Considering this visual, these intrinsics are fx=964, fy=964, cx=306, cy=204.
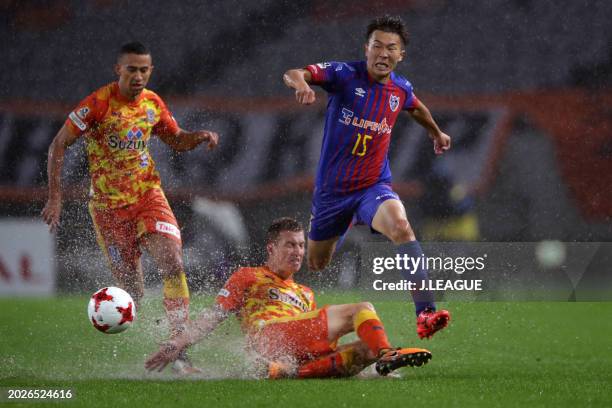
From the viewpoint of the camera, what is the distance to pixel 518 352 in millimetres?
6781

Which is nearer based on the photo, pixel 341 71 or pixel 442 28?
pixel 341 71

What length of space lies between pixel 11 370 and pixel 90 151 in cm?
155

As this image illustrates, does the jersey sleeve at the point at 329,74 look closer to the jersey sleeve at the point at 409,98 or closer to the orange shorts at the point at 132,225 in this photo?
the jersey sleeve at the point at 409,98

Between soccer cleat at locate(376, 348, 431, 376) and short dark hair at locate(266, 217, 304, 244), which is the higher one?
short dark hair at locate(266, 217, 304, 244)

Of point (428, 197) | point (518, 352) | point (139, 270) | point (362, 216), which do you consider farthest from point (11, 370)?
point (428, 197)

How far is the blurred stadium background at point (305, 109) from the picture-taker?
491 inches

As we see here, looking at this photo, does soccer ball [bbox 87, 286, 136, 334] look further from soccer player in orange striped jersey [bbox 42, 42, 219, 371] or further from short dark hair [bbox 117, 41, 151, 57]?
short dark hair [bbox 117, 41, 151, 57]

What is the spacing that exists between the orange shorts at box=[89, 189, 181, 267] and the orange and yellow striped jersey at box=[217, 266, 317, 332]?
3.40 feet

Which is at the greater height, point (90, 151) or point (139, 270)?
point (90, 151)

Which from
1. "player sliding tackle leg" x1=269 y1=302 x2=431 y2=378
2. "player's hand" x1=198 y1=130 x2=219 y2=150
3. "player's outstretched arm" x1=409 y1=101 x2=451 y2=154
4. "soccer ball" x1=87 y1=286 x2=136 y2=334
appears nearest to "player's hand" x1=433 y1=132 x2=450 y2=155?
"player's outstretched arm" x1=409 y1=101 x2=451 y2=154

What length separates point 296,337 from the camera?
201 inches

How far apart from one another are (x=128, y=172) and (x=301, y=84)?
163cm

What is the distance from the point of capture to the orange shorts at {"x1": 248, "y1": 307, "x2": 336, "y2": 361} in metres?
5.08

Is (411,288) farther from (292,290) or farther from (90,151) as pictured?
(90,151)
